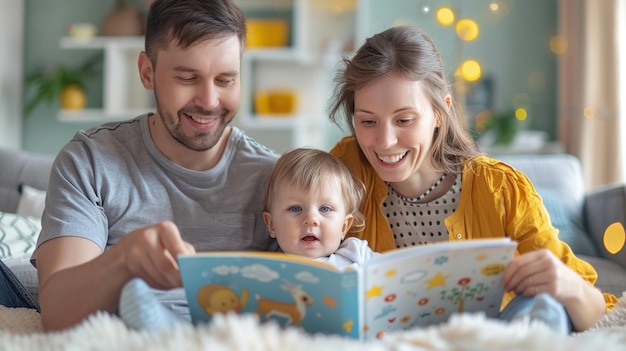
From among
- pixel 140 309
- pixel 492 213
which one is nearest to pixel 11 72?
pixel 492 213

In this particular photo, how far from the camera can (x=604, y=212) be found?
2621 millimetres

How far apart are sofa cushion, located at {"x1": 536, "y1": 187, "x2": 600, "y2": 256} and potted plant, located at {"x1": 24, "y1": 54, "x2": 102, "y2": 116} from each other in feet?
10.1

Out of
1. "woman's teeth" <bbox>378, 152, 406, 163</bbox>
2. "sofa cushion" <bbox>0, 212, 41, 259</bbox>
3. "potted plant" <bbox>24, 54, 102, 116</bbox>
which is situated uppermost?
"potted plant" <bbox>24, 54, 102, 116</bbox>

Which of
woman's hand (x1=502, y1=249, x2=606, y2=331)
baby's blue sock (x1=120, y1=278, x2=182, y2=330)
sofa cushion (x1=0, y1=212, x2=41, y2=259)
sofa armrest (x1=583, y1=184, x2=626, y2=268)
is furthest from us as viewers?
sofa armrest (x1=583, y1=184, x2=626, y2=268)

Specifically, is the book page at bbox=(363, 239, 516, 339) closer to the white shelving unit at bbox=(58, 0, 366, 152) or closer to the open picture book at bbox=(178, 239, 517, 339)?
the open picture book at bbox=(178, 239, 517, 339)

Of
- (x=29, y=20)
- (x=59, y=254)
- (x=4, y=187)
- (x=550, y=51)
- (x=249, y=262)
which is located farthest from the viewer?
(x=29, y=20)

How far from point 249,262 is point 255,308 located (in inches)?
3.7

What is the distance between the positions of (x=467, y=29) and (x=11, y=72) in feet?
9.32

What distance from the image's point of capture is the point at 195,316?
118 cm

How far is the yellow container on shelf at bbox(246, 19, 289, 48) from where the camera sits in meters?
4.59

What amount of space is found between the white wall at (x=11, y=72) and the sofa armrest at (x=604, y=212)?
3.44 meters

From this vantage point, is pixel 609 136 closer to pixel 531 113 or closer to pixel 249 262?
pixel 531 113

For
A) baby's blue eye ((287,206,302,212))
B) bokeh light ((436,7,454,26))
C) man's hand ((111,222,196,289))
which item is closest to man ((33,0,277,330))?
baby's blue eye ((287,206,302,212))

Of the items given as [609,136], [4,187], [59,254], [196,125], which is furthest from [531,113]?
[59,254]
